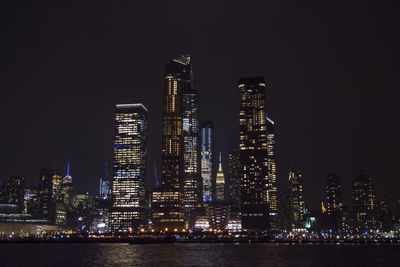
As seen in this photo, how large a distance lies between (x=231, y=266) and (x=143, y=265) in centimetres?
1946

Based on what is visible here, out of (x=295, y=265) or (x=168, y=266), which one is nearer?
(x=168, y=266)

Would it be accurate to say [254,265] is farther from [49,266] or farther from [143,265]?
[49,266]

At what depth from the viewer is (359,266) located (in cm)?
9969

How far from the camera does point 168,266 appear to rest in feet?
308

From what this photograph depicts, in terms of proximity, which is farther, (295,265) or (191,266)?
(295,265)

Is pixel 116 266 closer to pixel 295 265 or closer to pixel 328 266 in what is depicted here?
pixel 295 265

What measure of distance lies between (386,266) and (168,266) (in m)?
49.5

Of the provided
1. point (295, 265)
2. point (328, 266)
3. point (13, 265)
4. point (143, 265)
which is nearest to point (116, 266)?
point (143, 265)

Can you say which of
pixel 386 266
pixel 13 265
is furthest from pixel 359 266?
pixel 13 265

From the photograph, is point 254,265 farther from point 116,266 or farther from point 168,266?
point 116,266

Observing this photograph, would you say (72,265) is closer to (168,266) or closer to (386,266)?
(168,266)

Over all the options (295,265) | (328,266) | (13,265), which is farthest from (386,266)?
A: (13,265)

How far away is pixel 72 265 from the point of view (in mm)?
99688

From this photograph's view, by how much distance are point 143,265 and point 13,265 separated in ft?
95.1
